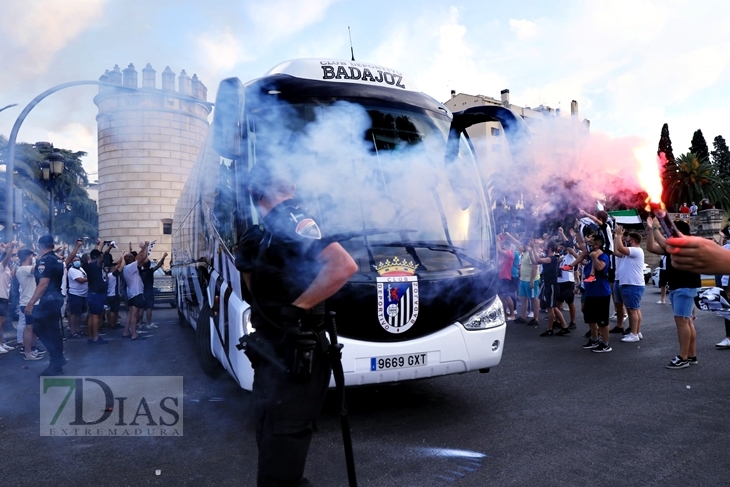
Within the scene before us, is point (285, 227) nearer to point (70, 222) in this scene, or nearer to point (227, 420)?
point (227, 420)

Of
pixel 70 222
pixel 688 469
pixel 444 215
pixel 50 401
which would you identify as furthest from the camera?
pixel 70 222

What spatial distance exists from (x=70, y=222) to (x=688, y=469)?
20.3 metres

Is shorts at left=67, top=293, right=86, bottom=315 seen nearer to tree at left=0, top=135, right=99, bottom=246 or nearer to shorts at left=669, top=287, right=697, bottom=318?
→ tree at left=0, top=135, right=99, bottom=246

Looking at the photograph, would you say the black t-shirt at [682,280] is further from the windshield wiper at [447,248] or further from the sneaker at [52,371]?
the sneaker at [52,371]

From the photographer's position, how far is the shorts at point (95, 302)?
9008mm

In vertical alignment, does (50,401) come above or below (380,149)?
below

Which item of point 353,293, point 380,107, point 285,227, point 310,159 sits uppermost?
point 380,107

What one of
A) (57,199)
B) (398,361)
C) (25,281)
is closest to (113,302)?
(25,281)

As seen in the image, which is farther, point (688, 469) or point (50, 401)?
point (50, 401)

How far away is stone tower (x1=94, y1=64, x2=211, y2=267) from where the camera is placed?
5.91 m

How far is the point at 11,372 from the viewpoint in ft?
21.9

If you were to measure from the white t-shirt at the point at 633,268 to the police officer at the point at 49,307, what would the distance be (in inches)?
319

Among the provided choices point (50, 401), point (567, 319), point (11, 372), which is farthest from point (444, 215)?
point (567, 319)

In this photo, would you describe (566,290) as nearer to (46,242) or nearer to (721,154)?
(46,242)
